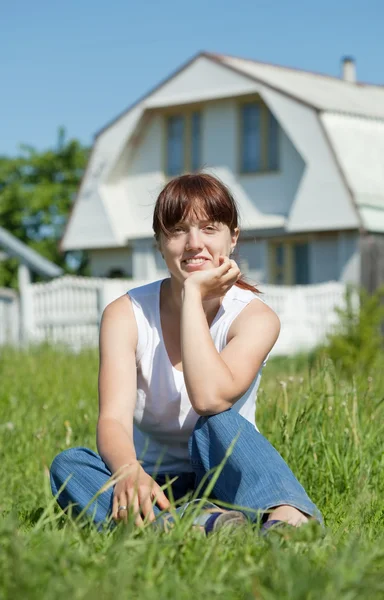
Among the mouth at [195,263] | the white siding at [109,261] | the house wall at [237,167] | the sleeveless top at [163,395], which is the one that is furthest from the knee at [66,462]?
the white siding at [109,261]

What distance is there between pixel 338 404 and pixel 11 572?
2525 millimetres

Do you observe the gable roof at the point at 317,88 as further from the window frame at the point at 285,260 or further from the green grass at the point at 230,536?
the green grass at the point at 230,536

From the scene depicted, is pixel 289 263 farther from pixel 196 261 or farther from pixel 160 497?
pixel 160 497

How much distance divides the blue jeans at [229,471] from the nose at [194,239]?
2.06ft

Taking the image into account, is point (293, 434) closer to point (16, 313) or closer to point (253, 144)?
point (16, 313)

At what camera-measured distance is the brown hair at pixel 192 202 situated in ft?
10.8

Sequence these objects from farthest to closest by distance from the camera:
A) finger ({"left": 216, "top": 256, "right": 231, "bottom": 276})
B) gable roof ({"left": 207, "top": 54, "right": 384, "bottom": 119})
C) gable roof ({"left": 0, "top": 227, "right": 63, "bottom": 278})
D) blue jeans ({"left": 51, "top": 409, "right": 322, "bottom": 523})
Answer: gable roof ({"left": 0, "top": 227, "right": 63, "bottom": 278}) < gable roof ({"left": 207, "top": 54, "right": 384, "bottom": 119}) < finger ({"left": 216, "top": 256, "right": 231, "bottom": 276}) < blue jeans ({"left": 51, "top": 409, "right": 322, "bottom": 523})

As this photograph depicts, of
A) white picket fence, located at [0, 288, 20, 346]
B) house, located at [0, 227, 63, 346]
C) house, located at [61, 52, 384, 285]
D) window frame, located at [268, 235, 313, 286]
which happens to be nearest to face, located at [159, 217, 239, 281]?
house, located at [0, 227, 63, 346]

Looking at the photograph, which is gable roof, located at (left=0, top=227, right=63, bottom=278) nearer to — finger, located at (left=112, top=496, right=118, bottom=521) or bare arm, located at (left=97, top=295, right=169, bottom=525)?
bare arm, located at (left=97, top=295, right=169, bottom=525)

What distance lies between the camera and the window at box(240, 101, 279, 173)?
20.1 m

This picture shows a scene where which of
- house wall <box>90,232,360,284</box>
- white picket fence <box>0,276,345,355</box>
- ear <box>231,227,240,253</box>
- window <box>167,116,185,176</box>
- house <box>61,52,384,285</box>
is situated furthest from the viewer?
window <box>167,116,185,176</box>

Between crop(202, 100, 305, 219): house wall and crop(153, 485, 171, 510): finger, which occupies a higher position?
crop(202, 100, 305, 219): house wall

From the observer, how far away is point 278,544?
2271 millimetres

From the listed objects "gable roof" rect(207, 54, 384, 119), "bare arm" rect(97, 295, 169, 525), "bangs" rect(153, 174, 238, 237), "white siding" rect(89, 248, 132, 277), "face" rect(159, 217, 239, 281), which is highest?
"gable roof" rect(207, 54, 384, 119)
